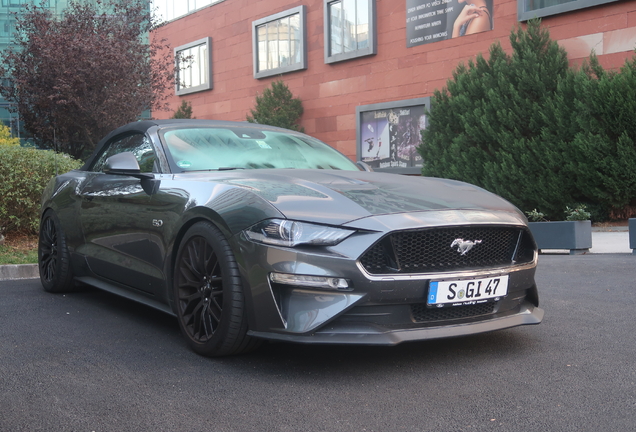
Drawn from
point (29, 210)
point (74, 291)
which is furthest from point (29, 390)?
point (29, 210)

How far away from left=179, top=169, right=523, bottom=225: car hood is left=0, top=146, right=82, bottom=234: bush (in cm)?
623

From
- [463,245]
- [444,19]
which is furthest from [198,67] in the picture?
[463,245]

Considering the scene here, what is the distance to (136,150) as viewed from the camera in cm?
489

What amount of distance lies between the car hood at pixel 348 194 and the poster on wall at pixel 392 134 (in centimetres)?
1527

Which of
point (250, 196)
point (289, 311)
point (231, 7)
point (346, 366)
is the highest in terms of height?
point (231, 7)

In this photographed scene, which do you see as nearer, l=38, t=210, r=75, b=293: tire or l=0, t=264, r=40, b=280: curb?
l=38, t=210, r=75, b=293: tire

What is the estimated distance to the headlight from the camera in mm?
3188

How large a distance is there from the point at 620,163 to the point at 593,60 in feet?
8.14

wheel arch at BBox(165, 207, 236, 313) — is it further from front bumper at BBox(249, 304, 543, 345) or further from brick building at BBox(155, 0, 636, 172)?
brick building at BBox(155, 0, 636, 172)

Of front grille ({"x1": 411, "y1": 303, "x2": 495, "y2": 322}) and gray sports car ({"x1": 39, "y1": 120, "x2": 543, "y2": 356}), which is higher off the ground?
gray sports car ({"x1": 39, "y1": 120, "x2": 543, "y2": 356})

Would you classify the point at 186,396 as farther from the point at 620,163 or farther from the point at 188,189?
the point at 620,163

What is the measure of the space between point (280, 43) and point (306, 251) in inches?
853

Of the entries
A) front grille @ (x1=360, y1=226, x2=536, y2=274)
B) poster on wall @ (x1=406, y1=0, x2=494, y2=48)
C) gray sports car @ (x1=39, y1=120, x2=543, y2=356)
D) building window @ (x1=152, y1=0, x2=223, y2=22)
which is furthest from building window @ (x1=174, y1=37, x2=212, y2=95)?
front grille @ (x1=360, y1=226, x2=536, y2=274)

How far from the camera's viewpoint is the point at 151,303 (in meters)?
4.24
